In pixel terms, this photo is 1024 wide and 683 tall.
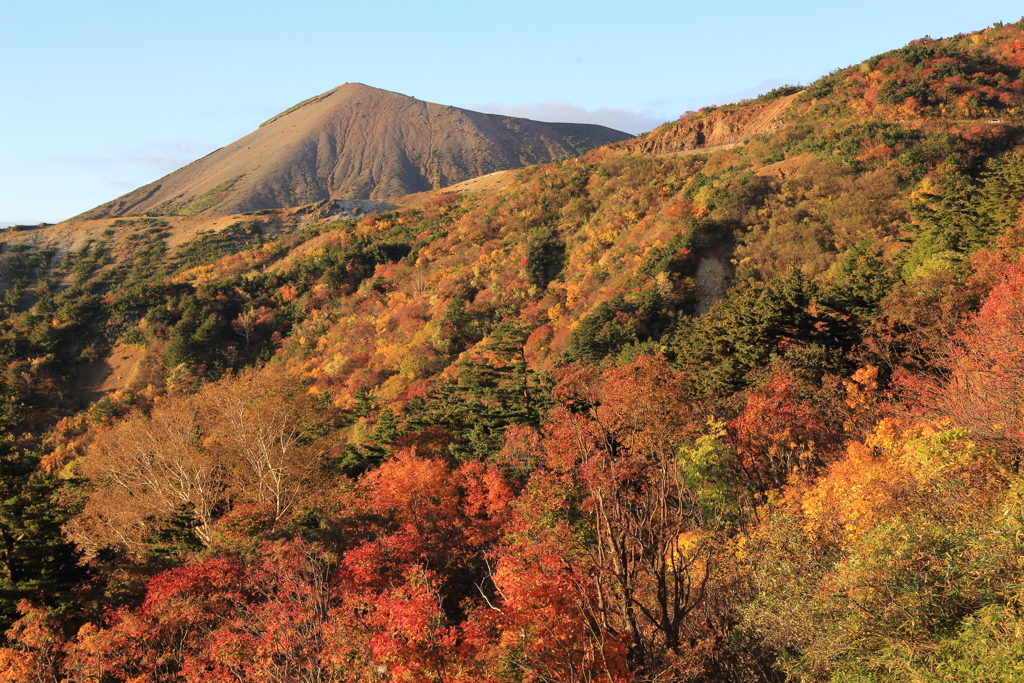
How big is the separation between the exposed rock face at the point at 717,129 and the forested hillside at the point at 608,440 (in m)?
0.75

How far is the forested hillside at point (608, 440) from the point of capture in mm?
13367

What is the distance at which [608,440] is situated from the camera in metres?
27.8

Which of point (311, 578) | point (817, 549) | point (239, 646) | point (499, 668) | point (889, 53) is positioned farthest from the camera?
point (889, 53)

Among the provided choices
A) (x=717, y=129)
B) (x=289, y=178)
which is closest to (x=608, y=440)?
(x=717, y=129)

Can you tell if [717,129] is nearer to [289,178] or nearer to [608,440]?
[608,440]

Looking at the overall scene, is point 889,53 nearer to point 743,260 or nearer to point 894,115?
point 894,115

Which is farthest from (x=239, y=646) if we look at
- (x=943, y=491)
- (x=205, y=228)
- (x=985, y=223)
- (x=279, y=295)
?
(x=205, y=228)

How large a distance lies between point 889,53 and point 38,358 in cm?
9445

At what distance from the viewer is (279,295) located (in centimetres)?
7819

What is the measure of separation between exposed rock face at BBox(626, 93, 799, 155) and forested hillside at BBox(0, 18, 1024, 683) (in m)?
0.75

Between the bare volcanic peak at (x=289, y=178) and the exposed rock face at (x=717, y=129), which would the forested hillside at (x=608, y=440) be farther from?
the bare volcanic peak at (x=289, y=178)

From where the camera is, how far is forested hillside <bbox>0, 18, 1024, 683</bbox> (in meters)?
13.4

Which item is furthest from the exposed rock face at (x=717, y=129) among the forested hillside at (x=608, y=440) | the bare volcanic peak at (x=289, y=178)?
the bare volcanic peak at (x=289, y=178)

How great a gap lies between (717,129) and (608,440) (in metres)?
61.8
